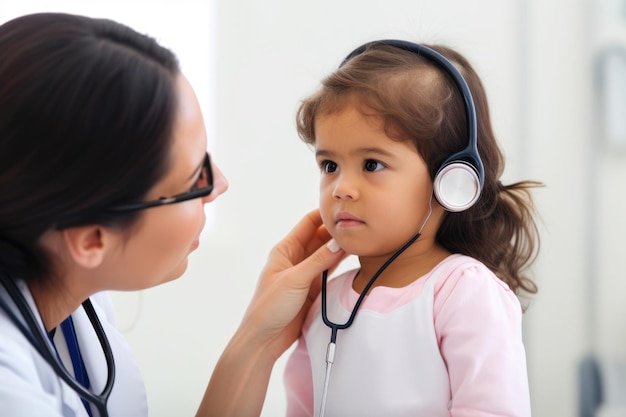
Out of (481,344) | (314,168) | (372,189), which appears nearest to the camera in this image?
(481,344)

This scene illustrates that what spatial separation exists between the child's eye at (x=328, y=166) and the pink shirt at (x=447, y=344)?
24 cm

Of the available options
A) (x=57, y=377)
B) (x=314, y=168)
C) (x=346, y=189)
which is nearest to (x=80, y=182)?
(x=57, y=377)

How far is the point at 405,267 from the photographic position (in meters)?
1.38

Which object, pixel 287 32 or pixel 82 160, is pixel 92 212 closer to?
pixel 82 160

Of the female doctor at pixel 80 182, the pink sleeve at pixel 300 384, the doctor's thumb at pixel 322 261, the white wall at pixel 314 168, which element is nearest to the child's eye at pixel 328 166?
the doctor's thumb at pixel 322 261

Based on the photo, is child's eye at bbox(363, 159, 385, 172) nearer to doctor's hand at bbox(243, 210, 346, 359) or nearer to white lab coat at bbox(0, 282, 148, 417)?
doctor's hand at bbox(243, 210, 346, 359)

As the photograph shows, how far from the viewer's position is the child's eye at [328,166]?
1369mm

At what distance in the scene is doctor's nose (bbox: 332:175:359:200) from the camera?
1.29 meters

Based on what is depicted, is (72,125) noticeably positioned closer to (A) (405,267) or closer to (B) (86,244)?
(B) (86,244)

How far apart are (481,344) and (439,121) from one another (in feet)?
1.31

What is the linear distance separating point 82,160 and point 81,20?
22 cm

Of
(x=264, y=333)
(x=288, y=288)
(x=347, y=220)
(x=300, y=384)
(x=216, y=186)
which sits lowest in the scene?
(x=300, y=384)

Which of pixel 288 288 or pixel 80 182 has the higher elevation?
pixel 80 182

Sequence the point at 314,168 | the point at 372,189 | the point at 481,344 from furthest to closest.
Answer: the point at 314,168
the point at 372,189
the point at 481,344
